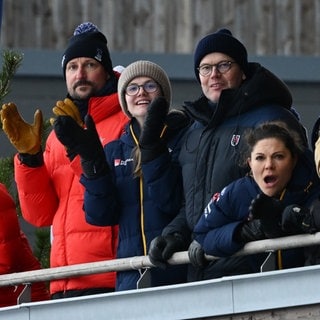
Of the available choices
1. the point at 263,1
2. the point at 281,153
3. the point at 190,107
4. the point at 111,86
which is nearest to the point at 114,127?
the point at 111,86

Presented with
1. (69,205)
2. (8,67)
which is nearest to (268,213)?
(69,205)

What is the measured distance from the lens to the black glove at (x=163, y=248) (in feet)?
32.2

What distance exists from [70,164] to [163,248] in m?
1.33

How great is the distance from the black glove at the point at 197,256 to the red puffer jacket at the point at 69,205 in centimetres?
114

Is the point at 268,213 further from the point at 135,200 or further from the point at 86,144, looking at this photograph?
the point at 86,144

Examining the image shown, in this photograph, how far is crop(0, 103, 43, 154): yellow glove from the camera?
11.0 meters

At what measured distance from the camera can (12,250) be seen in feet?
37.6

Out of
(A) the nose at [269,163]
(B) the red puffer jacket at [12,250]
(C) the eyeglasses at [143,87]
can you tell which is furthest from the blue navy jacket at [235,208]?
(B) the red puffer jacket at [12,250]

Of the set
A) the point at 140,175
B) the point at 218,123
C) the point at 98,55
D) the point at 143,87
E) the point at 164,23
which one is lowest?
the point at 140,175

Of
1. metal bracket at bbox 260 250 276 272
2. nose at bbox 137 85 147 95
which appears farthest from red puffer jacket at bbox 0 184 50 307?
metal bracket at bbox 260 250 276 272

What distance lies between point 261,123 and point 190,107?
19.1 inches

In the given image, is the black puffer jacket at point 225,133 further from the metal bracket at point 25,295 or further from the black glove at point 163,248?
the metal bracket at point 25,295

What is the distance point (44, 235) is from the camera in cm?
1337

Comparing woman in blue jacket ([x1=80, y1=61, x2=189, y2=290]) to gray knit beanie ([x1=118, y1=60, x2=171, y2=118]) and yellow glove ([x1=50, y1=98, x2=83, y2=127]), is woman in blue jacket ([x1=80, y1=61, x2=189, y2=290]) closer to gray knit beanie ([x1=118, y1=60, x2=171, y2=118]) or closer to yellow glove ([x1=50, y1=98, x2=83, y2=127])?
gray knit beanie ([x1=118, y1=60, x2=171, y2=118])
